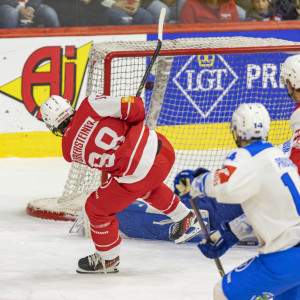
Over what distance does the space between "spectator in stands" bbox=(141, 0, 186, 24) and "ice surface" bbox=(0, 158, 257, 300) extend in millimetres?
2439

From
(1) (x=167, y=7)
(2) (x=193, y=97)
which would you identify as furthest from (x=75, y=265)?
(1) (x=167, y=7)

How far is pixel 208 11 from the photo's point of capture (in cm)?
727

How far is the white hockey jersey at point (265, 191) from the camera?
8.93 feet

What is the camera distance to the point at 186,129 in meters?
6.73

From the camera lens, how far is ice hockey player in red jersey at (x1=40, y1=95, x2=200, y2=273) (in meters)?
3.88

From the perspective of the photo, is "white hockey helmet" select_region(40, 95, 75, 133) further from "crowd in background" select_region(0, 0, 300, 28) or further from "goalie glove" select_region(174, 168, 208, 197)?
"crowd in background" select_region(0, 0, 300, 28)

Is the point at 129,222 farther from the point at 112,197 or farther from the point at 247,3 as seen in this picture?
the point at 247,3

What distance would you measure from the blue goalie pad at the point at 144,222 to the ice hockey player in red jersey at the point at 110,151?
2.01 ft

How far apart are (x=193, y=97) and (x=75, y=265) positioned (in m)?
2.98

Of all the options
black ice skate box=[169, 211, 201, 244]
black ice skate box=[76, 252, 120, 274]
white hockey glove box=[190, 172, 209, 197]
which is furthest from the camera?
black ice skate box=[169, 211, 201, 244]

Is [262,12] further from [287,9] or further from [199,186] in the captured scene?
[199,186]

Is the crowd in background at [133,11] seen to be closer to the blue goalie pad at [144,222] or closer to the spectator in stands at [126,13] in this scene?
the spectator in stands at [126,13]

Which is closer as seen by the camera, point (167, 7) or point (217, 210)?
point (217, 210)

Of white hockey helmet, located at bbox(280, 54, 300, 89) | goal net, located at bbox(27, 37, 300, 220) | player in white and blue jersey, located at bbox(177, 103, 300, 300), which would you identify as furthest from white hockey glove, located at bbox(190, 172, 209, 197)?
goal net, located at bbox(27, 37, 300, 220)
